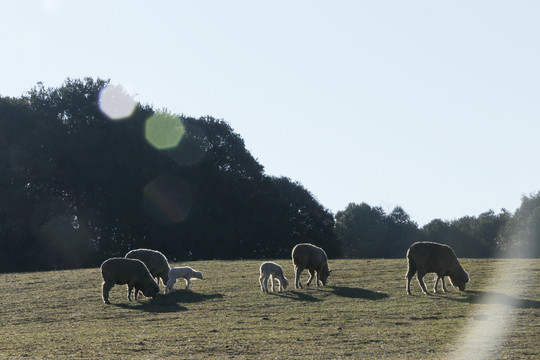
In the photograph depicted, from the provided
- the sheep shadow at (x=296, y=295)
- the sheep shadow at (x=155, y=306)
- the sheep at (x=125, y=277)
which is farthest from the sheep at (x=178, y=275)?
the sheep shadow at (x=296, y=295)

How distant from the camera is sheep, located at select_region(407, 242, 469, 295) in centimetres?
3256

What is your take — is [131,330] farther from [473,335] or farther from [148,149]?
[148,149]

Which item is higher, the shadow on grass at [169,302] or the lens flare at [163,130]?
the lens flare at [163,130]

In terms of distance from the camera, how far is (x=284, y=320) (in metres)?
26.8

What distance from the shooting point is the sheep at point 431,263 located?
32562 millimetres

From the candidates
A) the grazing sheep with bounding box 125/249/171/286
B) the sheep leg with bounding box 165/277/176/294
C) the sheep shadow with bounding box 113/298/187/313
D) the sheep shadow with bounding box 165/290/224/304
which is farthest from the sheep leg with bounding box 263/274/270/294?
the grazing sheep with bounding box 125/249/171/286

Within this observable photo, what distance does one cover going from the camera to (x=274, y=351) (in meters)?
21.1

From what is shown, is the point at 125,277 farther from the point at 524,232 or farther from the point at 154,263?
the point at 524,232

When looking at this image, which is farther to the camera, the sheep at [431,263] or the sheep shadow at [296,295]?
the sheep at [431,263]

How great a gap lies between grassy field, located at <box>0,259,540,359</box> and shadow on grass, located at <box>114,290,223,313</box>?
0.14ft

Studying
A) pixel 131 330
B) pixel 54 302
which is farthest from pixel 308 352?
pixel 54 302

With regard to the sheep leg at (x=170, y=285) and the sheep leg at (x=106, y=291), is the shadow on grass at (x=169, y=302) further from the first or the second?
the sheep leg at (x=106, y=291)

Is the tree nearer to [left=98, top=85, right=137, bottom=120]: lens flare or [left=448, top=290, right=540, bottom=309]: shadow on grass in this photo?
[left=98, top=85, right=137, bottom=120]: lens flare

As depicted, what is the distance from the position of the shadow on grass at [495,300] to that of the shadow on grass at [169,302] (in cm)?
975
